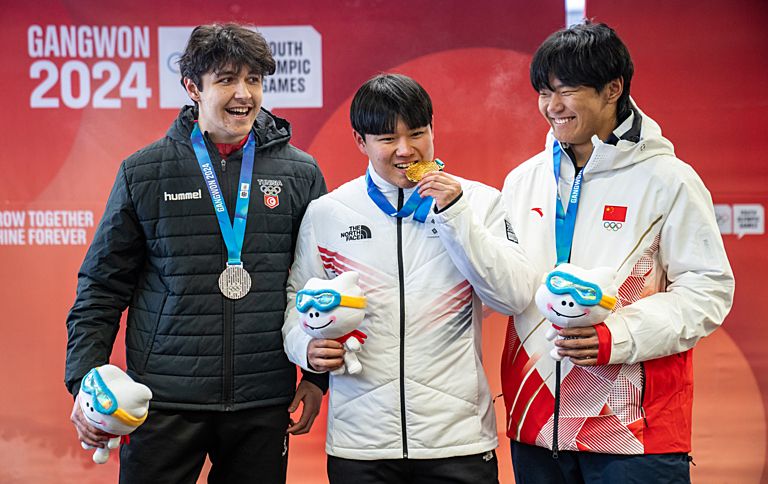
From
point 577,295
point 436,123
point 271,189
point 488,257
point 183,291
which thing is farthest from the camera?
point 436,123

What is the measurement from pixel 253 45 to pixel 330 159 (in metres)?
1.54

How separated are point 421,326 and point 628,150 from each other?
0.71 m

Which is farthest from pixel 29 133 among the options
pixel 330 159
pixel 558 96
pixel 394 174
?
pixel 558 96

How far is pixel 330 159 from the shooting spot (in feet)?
13.0

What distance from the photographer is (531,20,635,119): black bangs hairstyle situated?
7.31ft

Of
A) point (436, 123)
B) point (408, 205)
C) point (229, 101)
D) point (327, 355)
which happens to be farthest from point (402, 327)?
point (436, 123)

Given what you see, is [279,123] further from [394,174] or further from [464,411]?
[464,411]

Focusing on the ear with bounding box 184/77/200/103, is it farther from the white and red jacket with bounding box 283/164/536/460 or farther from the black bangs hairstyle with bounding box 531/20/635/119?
the black bangs hairstyle with bounding box 531/20/635/119

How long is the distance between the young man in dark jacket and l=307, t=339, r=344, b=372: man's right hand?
0.25m

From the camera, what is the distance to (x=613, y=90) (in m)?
2.28

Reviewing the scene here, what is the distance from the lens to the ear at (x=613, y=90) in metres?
2.26

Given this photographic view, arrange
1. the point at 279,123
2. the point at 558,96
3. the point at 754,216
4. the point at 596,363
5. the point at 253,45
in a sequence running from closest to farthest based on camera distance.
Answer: the point at 596,363 → the point at 558,96 → the point at 253,45 → the point at 279,123 → the point at 754,216

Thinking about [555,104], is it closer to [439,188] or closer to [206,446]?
[439,188]

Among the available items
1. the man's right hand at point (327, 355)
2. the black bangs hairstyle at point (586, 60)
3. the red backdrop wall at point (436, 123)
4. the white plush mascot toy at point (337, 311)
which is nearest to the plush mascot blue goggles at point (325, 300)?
the white plush mascot toy at point (337, 311)
